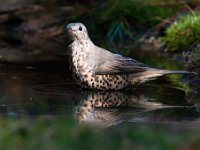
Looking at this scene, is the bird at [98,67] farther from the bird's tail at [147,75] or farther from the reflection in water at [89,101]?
the reflection in water at [89,101]

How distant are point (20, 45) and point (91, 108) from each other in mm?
7133

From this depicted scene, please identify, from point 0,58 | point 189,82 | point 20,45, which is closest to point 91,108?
point 189,82

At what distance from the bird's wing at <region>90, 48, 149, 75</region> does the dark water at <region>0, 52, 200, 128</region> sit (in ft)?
0.89

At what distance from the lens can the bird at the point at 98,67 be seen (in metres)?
8.68

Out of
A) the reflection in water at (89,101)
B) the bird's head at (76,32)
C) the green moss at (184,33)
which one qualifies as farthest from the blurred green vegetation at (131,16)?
the bird's head at (76,32)

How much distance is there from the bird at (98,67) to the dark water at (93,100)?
0.13 meters

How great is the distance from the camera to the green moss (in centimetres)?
1246

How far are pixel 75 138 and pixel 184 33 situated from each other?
26.3ft

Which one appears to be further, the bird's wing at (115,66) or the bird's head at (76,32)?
the bird's head at (76,32)

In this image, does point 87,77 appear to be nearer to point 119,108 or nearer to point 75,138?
point 119,108

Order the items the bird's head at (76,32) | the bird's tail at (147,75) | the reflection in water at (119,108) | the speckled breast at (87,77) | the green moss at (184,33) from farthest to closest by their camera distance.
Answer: the green moss at (184,33)
the bird's tail at (147,75)
the bird's head at (76,32)
the speckled breast at (87,77)
the reflection in water at (119,108)

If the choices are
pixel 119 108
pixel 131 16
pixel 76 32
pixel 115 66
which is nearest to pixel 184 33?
pixel 131 16

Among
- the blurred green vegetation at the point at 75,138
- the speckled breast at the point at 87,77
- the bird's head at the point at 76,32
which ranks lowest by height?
the blurred green vegetation at the point at 75,138

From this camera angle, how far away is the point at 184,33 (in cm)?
1269
